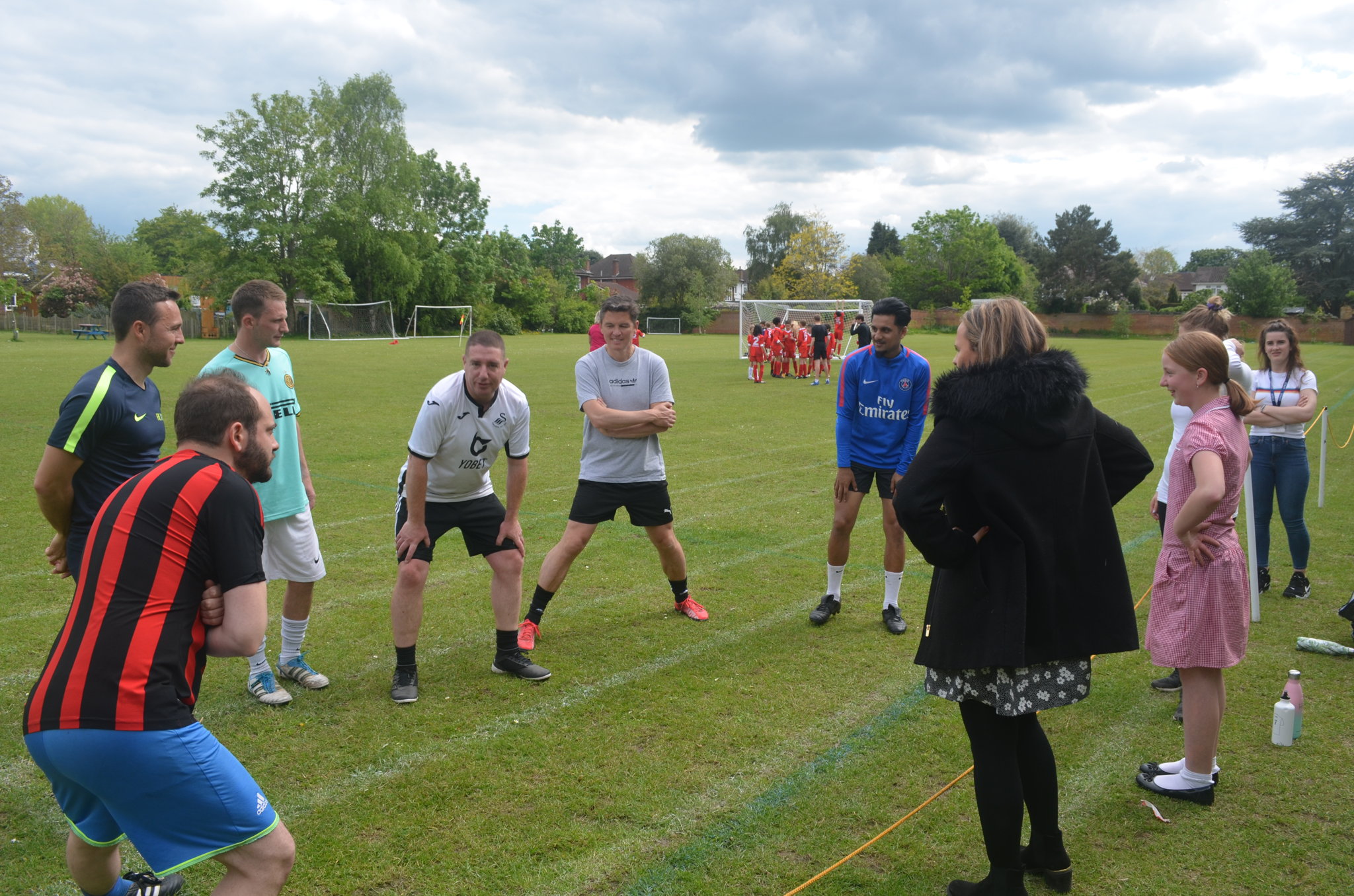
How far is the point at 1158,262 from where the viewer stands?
388ft

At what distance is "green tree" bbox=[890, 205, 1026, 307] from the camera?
264 feet

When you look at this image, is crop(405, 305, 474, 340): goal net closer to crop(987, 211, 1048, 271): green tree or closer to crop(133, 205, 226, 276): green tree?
crop(133, 205, 226, 276): green tree

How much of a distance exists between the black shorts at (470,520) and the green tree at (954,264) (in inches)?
3161

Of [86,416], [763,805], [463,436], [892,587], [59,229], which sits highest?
[59,229]

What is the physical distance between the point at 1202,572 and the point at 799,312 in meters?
33.0

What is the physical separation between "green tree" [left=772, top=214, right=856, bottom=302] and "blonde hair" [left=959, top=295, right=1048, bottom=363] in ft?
247

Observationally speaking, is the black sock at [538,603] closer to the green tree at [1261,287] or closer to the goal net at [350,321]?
the goal net at [350,321]

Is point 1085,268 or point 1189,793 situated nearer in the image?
point 1189,793

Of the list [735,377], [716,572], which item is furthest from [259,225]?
[716,572]

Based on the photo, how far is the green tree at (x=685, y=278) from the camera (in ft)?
244

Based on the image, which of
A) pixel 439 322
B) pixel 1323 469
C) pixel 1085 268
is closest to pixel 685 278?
pixel 439 322

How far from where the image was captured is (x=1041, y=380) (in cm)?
257

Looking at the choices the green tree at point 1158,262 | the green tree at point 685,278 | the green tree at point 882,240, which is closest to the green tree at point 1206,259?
the green tree at point 1158,262

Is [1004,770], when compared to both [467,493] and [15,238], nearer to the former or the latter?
[467,493]
